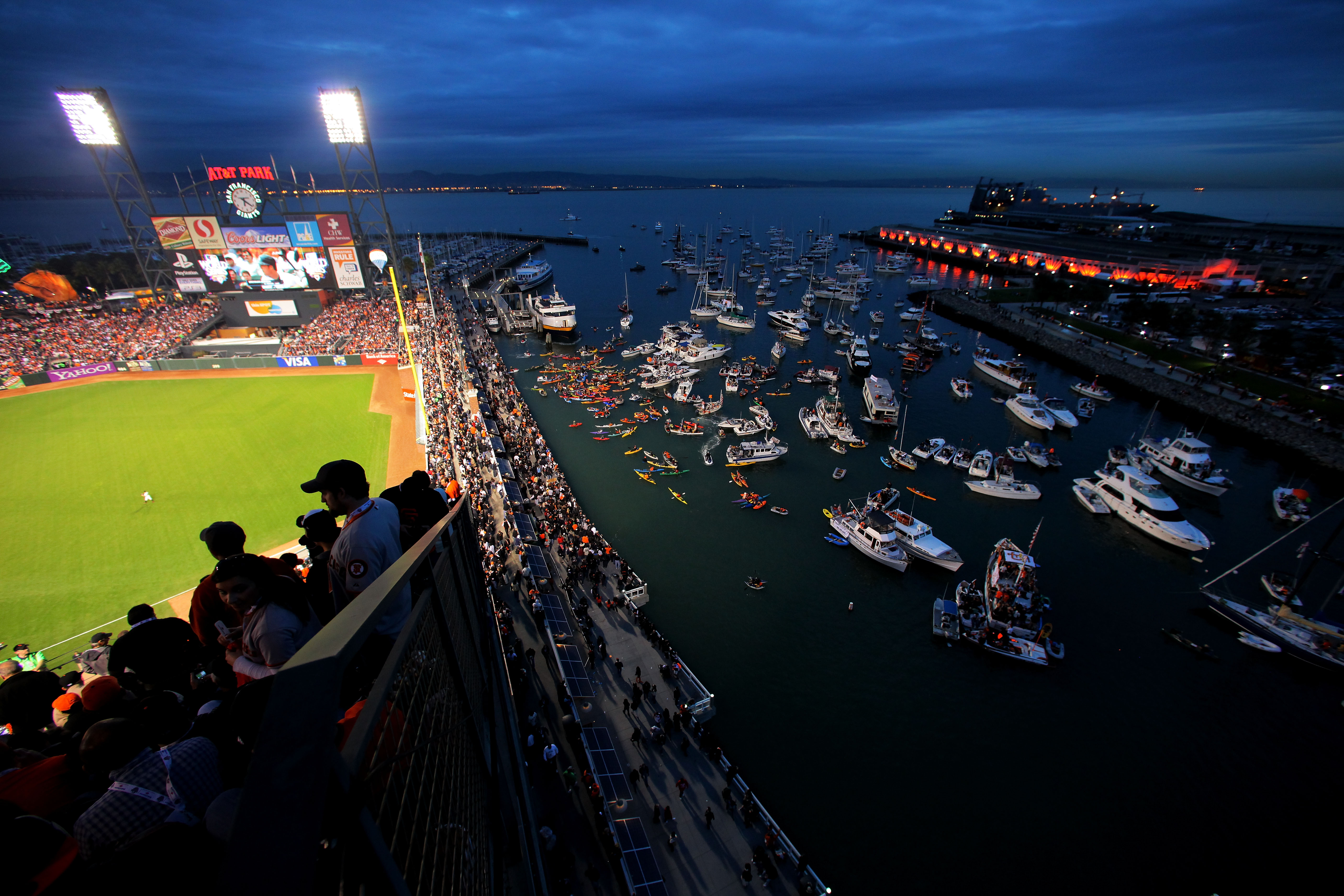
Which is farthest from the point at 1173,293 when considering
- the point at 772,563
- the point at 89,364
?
the point at 89,364

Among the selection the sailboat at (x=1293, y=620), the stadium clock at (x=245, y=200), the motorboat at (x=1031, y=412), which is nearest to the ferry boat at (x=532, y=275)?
the stadium clock at (x=245, y=200)

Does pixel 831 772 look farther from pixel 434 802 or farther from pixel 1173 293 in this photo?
pixel 1173 293

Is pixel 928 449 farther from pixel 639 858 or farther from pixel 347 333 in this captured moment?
pixel 347 333

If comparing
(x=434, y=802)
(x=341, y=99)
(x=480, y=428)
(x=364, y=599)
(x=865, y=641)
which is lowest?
(x=865, y=641)

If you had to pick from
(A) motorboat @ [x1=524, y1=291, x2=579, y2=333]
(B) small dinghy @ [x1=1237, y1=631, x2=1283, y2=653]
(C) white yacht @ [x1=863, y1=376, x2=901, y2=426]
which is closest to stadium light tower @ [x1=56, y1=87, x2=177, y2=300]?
(A) motorboat @ [x1=524, y1=291, x2=579, y2=333]

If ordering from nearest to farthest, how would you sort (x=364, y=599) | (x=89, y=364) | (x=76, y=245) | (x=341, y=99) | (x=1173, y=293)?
1. (x=364, y=599)
2. (x=341, y=99)
3. (x=89, y=364)
4. (x=1173, y=293)
5. (x=76, y=245)

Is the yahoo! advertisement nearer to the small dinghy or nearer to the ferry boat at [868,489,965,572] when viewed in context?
the ferry boat at [868,489,965,572]

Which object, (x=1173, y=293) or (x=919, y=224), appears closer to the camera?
(x=1173, y=293)

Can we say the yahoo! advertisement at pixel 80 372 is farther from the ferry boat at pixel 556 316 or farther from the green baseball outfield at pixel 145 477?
the ferry boat at pixel 556 316
